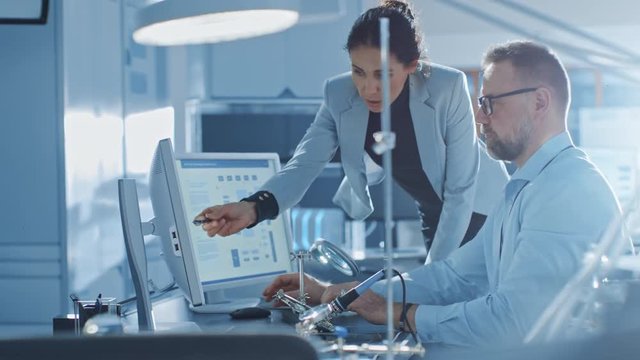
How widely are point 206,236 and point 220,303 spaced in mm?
219

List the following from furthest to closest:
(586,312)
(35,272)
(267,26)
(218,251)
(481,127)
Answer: (35,272) → (267,26) → (218,251) → (481,127) → (586,312)

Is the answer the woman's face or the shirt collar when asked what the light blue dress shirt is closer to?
the shirt collar

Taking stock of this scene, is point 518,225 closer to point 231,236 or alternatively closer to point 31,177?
point 231,236

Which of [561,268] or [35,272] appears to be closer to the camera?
[561,268]

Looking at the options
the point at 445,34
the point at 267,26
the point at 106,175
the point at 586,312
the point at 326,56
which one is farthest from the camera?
the point at 445,34

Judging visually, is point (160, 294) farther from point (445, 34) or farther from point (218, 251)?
point (445, 34)

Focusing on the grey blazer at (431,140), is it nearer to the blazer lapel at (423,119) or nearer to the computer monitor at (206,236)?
the blazer lapel at (423,119)

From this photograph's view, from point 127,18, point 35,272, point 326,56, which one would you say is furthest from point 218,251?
point 326,56

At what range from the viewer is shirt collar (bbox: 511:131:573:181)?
5.19ft

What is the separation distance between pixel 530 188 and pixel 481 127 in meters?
0.28

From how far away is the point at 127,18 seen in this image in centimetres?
308

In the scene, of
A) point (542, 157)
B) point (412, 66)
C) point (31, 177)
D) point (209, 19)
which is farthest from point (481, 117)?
point (31, 177)

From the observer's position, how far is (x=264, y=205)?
6.30 feet

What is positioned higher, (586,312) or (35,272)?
(586,312)
